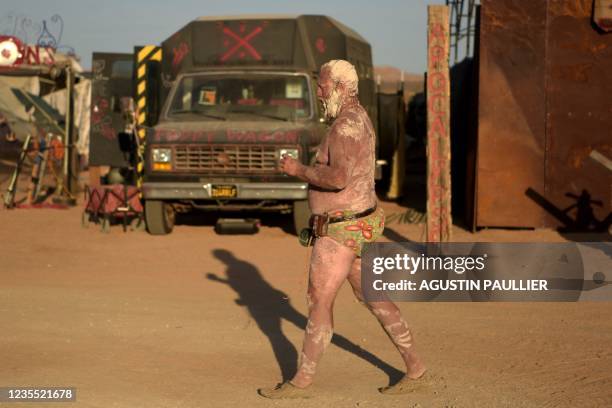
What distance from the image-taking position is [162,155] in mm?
13344

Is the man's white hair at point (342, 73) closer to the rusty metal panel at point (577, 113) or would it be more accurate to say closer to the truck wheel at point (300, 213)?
the truck wheel at point (300, 213)

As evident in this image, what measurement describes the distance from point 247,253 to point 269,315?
13.1 feet

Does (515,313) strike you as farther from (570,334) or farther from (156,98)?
(156,98)

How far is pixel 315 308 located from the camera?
5516 mm

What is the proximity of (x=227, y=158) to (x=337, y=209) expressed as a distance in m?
7.64

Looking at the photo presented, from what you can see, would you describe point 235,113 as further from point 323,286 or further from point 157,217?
point 323,286

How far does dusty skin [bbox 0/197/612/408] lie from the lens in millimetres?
5770

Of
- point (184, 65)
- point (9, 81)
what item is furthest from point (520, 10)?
point (9, 81)

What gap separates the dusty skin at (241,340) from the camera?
5770 mm

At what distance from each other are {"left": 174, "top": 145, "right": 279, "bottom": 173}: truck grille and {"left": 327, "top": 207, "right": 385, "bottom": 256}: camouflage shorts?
7508 millimetres

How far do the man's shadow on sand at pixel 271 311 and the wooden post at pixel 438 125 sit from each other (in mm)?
2103

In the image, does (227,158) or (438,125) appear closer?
(438,125)

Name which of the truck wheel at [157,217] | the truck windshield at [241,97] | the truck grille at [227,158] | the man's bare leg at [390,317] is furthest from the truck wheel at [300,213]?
the man's bare leg at [390,317]

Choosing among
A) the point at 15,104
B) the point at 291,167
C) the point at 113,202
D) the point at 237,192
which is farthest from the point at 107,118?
the point at 15,104
